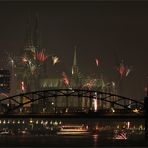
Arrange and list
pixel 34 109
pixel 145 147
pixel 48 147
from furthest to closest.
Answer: pixel 34 109, pixel 48 147, pixel 145 147

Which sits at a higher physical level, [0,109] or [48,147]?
[0,109]

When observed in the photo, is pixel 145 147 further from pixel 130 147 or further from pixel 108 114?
pixel 108 114

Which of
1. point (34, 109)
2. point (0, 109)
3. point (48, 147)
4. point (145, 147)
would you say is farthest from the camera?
Answer: point (34, 109)

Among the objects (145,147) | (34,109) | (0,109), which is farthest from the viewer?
(34,109)

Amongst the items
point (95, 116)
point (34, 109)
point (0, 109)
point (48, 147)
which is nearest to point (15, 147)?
point (48, 147)

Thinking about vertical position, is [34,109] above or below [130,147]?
above

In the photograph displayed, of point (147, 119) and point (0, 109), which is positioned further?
point (0, 109)

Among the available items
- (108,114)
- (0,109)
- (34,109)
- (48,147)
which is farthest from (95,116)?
(34,109)

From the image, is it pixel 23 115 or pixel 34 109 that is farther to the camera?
pixel 34 109

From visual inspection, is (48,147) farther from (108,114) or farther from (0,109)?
(0,109)
